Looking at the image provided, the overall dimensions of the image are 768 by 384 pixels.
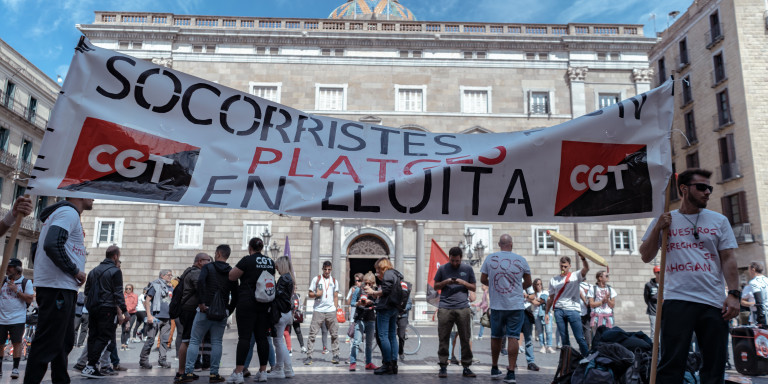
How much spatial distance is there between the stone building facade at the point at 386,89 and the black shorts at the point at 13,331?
18370 mm

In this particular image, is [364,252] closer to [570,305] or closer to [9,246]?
[570,305]

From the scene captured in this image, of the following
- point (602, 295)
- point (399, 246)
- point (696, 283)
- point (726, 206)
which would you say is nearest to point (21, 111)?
point (399, 246)

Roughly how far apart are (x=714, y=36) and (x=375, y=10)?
894 inches

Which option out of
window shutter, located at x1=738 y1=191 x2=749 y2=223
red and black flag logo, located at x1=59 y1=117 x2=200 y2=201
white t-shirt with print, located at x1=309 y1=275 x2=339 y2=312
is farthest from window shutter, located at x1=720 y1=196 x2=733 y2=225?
red and black flag logo, located at x1=59 y1=117 x2=200 y2=201

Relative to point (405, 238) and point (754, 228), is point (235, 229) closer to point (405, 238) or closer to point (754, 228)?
point (405, 238)

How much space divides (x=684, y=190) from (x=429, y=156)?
7.19 ft

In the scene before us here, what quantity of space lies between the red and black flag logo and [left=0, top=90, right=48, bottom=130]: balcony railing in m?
31.9

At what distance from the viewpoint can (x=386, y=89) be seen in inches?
1143

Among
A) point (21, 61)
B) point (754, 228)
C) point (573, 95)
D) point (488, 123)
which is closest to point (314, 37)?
point (488, 123)

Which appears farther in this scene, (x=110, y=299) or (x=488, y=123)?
(x=488, y=123)

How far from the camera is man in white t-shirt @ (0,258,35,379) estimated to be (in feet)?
27.0

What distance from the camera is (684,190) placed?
461cm

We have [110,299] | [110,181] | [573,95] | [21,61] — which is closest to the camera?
[110,181]

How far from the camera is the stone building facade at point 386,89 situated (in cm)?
2728
